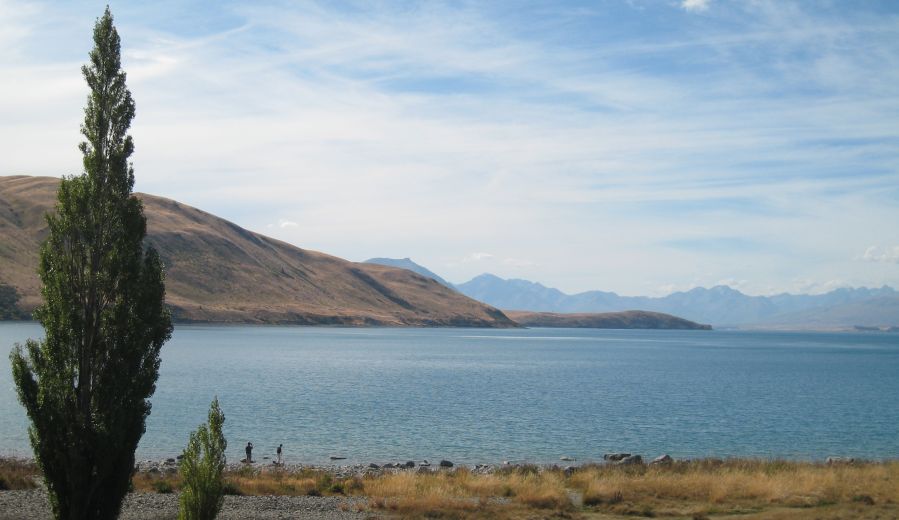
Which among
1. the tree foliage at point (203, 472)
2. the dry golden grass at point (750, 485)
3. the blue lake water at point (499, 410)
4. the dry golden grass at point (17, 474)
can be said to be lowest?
the blue lake water at point (499, 410)

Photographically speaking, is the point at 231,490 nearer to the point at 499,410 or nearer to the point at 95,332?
the point at 95,332

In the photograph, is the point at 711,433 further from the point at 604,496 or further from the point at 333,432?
the point at 604,496

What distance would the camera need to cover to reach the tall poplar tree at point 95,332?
1847 cm

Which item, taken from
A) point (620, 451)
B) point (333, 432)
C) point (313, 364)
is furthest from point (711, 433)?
point (313, 364)

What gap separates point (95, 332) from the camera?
61.5ft

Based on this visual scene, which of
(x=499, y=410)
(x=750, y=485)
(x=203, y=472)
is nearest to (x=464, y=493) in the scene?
(x=750, y=485)

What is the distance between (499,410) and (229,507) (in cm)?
4072

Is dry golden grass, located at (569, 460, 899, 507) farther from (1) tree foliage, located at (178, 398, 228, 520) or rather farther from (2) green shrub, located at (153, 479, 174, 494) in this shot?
(2) green shrub, located at (153, 479, 174, 494)

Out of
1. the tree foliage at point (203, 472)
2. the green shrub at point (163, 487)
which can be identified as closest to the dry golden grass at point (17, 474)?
the green shrub at point (163, 487)

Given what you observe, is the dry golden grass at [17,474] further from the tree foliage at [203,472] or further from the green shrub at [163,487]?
the tree foliage at [203,472]

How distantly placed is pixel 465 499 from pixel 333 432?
25.7m

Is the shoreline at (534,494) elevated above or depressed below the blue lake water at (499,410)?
above

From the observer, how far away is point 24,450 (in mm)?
42250

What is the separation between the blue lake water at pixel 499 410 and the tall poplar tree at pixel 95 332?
2415 cm
